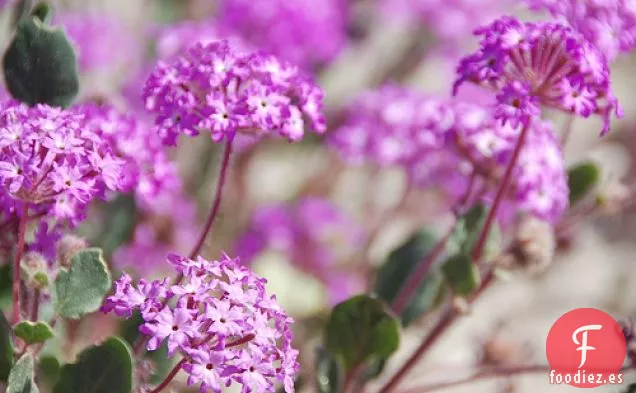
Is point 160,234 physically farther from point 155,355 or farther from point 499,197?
point 499,197

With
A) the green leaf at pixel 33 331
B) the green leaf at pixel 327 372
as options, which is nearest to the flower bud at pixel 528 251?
the green leaf at pixel 327 372

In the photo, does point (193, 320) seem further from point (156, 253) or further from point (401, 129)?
point (156, 253)

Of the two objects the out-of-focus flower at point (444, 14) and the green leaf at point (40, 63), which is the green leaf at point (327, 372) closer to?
the green leaf at point (40, 63)

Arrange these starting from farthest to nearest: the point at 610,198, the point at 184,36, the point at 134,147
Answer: the point at 184,36
the point at 610,198
the point at 134,147

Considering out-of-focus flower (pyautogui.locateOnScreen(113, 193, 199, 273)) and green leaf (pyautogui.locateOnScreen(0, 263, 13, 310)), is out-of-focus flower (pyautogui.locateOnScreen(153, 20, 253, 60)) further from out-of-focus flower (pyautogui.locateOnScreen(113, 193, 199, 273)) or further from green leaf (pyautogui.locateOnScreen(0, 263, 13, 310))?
green leaf (pyautogui.locateOnScreen(0, 263, 13, 310))

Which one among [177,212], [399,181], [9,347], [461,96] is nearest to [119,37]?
[177,212]

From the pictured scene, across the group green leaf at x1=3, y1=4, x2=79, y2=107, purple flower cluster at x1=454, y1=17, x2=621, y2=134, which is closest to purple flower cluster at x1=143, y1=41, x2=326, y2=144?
green leaf at x1=3, y1=4, x2=79, y2=107

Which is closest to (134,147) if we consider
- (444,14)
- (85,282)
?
(85,282)
